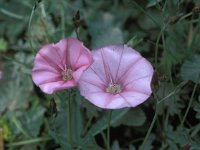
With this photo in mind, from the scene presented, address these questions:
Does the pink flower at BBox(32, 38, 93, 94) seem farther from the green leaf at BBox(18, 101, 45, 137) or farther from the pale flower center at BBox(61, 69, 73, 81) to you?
the green leaf at BBox(18, 101, 45, 137)

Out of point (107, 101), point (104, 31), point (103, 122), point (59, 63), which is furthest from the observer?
point (104, 31)

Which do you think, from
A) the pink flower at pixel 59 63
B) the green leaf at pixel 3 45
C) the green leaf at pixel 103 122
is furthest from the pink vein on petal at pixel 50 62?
the green leaf at pixel 3 45

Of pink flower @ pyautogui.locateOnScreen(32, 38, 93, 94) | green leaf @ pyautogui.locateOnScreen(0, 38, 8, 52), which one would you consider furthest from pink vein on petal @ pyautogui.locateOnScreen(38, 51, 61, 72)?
green leaf @ pyautogui.locateOnScreen(0, 38, 8, 52)

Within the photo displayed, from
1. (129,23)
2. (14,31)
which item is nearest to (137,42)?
(129,23)

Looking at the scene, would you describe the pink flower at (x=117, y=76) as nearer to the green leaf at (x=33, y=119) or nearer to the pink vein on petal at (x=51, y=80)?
the pink vein on petal at (x=51, y=80)

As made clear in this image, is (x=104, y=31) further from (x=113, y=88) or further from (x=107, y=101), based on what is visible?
(x=107, y=101)

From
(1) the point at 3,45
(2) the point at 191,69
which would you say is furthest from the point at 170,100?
(1) the point at 3,45
